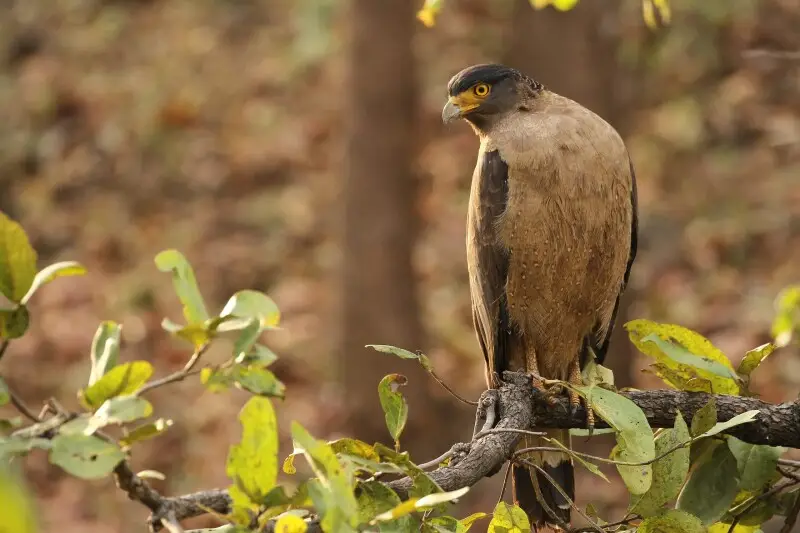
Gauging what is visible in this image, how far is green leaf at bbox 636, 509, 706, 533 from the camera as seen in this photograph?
228 cm

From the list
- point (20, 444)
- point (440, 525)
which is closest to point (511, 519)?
point (440, 525)

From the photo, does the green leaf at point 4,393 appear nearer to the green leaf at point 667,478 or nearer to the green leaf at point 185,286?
the green leaf at point 185,286

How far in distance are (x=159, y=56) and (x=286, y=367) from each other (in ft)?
23.3

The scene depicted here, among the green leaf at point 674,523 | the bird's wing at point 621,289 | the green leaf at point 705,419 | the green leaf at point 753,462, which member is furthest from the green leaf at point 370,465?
the bird's wing at point 621,289

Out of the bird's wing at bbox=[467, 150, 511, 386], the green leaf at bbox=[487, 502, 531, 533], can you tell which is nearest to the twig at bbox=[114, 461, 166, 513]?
the green leaf at bbox=[487, 502, 531, 533]

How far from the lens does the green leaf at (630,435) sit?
230 cm

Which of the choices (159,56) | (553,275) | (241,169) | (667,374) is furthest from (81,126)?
(667,374)

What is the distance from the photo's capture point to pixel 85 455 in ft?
Result: 5.63

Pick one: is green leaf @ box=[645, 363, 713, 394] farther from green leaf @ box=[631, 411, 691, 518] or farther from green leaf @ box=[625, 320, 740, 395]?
green leaf @ box=[631, 411, 691, 518]

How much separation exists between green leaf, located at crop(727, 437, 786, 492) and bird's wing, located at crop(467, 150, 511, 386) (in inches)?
53.1

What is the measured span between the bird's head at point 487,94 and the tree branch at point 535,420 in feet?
4.25

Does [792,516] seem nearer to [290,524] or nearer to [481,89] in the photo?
[290,524]

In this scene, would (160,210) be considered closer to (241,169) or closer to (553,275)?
(241,169)

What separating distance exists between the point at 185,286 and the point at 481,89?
210 cm
